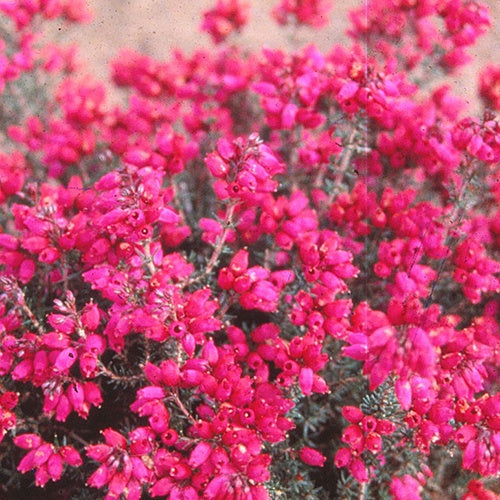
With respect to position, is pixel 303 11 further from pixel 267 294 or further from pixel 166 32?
pixel 166 32

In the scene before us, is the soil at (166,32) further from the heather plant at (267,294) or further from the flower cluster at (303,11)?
the heather plant at (267,294)

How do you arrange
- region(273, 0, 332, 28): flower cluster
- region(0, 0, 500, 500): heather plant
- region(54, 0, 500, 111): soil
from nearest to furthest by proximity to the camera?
region(0, 0, 500, 500): heather plant
region(273, 0, 332, 28): flower cluster
region(54, 0, 500, 111): soil

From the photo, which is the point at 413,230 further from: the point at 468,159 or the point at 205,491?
the point at 205,491

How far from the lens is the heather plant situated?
209 cm

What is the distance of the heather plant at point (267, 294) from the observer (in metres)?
2.09

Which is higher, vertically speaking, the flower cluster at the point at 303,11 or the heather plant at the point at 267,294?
the flower cluster at the point at 303,11

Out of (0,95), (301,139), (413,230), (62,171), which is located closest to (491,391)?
(413,230)

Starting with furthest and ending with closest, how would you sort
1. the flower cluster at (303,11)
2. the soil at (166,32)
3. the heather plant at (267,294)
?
the soil at (166,32) < the flower cluster at (303,11) < the heather plant at (267,294)

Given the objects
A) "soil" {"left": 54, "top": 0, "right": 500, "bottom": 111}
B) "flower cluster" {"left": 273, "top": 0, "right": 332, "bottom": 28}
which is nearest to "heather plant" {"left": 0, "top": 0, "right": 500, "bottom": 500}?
"flower cluster" {"left": 273, "top": 0, "right": 332, "bottom": 28}

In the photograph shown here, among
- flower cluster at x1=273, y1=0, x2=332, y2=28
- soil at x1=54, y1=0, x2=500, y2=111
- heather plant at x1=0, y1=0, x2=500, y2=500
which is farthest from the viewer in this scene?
soil at x1=54, y1=0, x2=500, y2=111

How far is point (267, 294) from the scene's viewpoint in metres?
2.34

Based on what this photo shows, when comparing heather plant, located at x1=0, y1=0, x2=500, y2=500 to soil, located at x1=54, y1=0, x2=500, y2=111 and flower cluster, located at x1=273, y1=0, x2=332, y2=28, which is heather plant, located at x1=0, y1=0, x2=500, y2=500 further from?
soil, located at x1=54, y1=0, x2=500, y2=111

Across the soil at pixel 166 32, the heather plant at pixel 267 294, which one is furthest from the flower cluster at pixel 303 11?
the soil at pixel 166 32

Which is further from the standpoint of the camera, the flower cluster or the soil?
the soil
